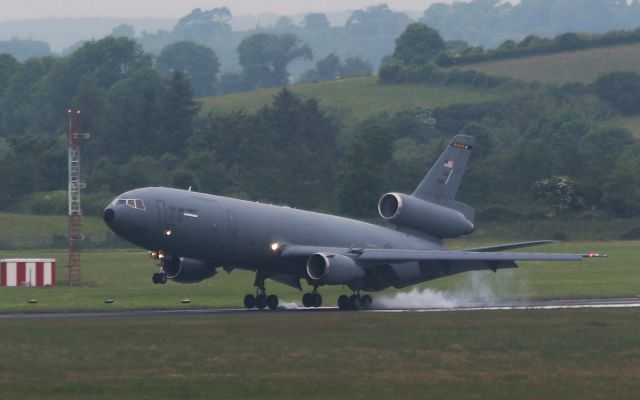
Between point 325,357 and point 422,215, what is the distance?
74.1 feet

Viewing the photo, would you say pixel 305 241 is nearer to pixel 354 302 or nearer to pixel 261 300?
pixel 261 300

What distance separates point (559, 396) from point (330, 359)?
7759 millimetres

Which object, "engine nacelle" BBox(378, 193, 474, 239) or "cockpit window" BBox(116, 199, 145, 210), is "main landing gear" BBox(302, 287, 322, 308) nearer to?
"engine nacelle" BBox(378, 193, 474, 239)

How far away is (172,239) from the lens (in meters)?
51.7

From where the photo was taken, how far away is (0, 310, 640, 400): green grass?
107 feet

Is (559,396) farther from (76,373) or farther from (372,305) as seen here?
(372,305)

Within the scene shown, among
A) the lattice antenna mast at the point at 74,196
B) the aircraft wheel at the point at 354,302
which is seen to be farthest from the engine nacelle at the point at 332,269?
the lattice antenna mast at the point at 74,196

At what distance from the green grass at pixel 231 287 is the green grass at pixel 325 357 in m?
10.7

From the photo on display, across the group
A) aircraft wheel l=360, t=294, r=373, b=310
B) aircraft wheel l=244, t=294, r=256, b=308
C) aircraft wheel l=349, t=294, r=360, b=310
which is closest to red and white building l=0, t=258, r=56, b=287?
aircraft wheel l=244, t=294, r=256, b=308

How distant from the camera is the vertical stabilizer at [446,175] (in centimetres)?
6034

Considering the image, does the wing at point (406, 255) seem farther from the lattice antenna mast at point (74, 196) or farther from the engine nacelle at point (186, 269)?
the lattice antenna mast at point (74, 196)

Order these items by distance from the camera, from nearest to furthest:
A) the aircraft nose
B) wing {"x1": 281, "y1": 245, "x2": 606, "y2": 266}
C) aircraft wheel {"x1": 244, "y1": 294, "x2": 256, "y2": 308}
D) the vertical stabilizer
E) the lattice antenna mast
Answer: the aircraft nose < wing {"x1": 281, "y1": 245, "x2": 606, "y2": 266} < aircraft wheel {"x1": 244, "y1": 294, "x2": 256, "y2": 308} < the vertical stabilizer < the lattice antenna mast

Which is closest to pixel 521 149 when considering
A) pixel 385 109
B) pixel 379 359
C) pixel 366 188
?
pixel 366 188

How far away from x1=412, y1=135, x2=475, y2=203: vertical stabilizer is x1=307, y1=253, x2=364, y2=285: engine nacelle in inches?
296
